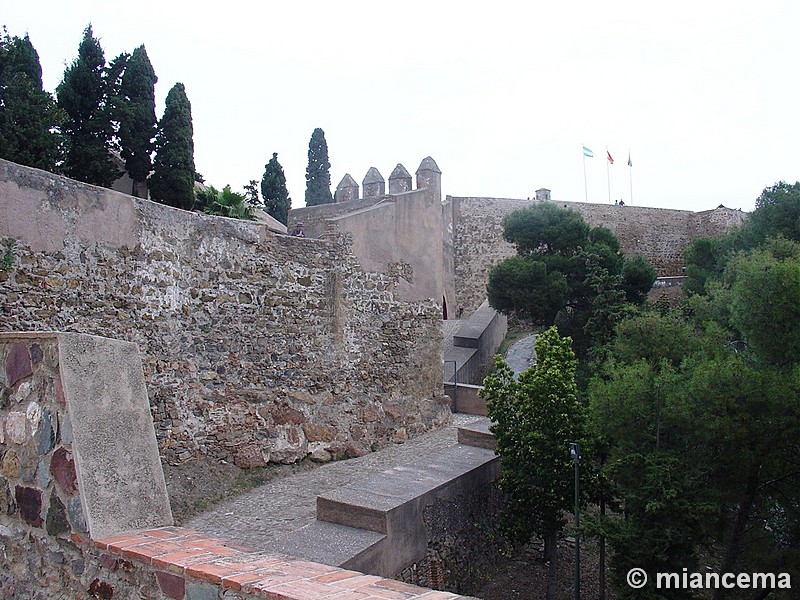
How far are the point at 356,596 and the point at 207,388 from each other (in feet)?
19.6

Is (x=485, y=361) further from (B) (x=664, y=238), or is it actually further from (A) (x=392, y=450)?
(B) (x=664, y=238)

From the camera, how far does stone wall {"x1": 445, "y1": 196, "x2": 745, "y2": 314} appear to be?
23.0 meters

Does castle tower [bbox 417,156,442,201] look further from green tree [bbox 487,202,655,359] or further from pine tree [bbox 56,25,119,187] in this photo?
pine tree [bbox 56,25,119,187]

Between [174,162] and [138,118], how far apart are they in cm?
115

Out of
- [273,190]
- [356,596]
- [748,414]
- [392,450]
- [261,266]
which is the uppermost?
[273,190]

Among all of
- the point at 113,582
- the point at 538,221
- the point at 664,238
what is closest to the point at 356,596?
the point at 113,582

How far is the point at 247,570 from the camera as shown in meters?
2.30

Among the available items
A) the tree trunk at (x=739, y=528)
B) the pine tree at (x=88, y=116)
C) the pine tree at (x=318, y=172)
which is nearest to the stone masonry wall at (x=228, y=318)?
the tree trunk at (x=739, y=528)

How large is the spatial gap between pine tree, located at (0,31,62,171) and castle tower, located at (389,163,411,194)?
619 centimetres

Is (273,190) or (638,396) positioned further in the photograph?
(273,190)

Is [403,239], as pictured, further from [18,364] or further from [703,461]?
[18,364]

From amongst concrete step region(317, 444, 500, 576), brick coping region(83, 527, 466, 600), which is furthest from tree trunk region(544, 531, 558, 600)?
brick coping region(83, 527, 466, 600)

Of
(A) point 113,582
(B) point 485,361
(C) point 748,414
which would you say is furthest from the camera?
(B) point 485,361

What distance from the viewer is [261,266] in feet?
27.6
